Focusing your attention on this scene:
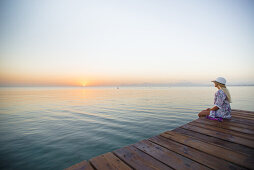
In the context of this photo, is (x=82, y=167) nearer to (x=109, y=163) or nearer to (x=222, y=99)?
(x=109, y=163)

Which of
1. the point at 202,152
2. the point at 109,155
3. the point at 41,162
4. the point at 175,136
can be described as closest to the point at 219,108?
the point at 175,136

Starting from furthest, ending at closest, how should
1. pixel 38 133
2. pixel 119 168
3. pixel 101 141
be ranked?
pixel 38 133
pixel 101 141
pixel 119 168

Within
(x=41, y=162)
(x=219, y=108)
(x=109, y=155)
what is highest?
(x=219, y=108)

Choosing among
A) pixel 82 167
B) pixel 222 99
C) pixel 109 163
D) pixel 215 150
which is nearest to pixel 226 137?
pixel 215 150

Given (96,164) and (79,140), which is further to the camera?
(79,140)

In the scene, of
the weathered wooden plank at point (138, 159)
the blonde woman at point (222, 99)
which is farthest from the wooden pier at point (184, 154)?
the blonde woman at point (222, 99)

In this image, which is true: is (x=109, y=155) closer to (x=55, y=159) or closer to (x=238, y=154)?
(x=238, y=154)

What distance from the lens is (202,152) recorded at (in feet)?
10.2

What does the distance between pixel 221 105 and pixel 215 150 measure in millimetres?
3479

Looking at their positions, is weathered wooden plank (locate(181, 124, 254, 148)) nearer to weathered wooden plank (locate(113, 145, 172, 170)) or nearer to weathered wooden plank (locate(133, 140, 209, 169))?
weathered wooden plank (locate(133, 140, 209, 169))

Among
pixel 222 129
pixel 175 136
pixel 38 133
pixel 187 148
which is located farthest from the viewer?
pixel 38 133

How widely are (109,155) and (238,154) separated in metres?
3.24

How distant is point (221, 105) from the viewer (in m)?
5.75

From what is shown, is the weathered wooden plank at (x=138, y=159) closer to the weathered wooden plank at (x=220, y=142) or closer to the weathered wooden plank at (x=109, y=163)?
the weathered wooden plank at (x=109, y=163)
